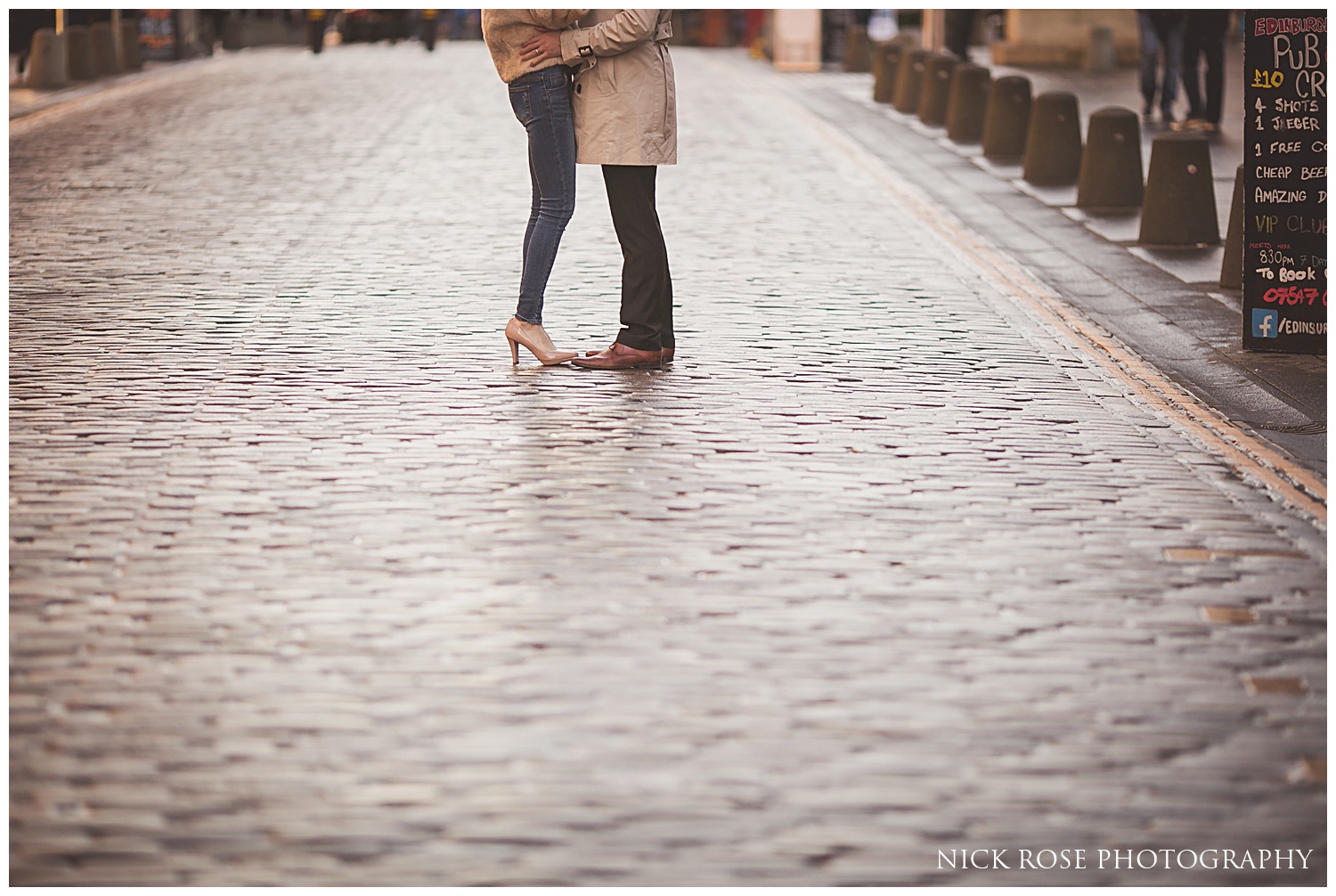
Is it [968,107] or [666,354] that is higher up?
[968,107]

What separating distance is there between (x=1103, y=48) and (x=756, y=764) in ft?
79.3

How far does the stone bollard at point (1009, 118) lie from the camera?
16062 millimetres

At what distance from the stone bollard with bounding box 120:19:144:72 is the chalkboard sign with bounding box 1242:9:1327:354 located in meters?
21.7

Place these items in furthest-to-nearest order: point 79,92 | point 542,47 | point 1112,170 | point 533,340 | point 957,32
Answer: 1. point 957,32
2. point 79,92
3. point 1112,170
4. point 533,340
5. point 542,47

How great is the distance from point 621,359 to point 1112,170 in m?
6.38

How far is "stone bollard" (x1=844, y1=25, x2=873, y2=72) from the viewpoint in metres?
29.2

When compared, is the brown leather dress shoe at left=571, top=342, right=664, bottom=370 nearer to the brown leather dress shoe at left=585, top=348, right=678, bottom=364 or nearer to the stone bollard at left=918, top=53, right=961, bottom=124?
the brown leather dress shoe at left=585, top=348, right=678, bottom=364

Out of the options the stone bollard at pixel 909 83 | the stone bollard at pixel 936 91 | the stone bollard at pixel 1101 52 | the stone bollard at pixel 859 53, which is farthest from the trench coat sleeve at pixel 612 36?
the stone bollard at pixel 859 53

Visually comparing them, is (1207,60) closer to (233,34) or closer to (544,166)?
(544,166)

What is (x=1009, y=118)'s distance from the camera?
16.1 metres

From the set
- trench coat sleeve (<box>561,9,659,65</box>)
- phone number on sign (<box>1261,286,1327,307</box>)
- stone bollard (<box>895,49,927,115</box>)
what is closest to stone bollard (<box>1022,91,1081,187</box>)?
stone bollard (<box>895,49,927,115</box>)

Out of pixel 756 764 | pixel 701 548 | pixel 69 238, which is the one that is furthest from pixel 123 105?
pixel 756 764

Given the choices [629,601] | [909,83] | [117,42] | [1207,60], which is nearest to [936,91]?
[909,83]

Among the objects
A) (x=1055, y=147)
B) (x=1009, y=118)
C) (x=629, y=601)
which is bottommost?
(x=629, y=601)
